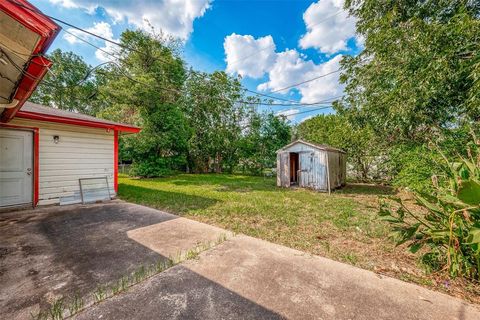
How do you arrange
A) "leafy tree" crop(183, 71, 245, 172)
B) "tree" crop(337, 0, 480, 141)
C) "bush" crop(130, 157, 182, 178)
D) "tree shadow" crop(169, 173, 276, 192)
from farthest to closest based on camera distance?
"leafy tree" crop(183, 71, 245, 172) → "bush" crop(130, 157, 182, 178) → "tree shadow" crop(169, 173, 276, 192) → "tree" crop(337, 0, 480, 141)

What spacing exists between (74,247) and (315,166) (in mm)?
8065

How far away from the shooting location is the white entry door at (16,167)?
4477 millimetres

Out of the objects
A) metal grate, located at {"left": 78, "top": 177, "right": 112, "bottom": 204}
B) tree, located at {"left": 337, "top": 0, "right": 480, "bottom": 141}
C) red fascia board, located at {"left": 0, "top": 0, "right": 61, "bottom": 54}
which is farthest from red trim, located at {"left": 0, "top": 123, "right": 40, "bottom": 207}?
tree, located at {"left": 337, "top": 0, "right": 480, "bottom": 141}

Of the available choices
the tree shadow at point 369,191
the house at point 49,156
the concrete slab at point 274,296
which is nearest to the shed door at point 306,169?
the tree shadow at point 369,191

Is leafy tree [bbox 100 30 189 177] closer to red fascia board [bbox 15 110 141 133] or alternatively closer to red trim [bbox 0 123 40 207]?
red fascia board [bbox 15 110 141 133]

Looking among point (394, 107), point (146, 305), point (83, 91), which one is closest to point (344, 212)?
point (394, 107)

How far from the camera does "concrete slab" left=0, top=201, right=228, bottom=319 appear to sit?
6.23ft

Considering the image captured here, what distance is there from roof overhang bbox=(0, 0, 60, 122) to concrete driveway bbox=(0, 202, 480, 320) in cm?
245

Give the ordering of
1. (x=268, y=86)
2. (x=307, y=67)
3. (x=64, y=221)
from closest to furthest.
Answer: (x=64, y=221), (x=307, y=67), (x=268, y=86)

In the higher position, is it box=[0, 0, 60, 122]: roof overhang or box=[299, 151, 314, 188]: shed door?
box=[0, 0, 60, 122]: roof overhang

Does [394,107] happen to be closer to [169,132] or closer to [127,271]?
[127,271]

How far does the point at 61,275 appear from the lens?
2141mm

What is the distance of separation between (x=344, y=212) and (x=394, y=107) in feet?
11.4

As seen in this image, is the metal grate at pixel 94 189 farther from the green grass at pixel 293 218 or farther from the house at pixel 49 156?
the green grass at pixel 293 218
